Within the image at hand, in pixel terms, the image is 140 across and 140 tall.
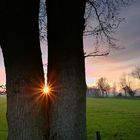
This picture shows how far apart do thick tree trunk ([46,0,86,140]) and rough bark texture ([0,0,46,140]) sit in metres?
0.24

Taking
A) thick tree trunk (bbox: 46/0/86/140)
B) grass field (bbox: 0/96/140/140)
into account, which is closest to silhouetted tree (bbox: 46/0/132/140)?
thick tree trunk (bbox: 46/0/86/140)

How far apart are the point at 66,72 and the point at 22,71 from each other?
2.35 feet

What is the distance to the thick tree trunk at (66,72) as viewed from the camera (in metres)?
6.41

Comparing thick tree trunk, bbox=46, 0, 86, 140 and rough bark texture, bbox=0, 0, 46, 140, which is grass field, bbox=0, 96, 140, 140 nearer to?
thick tree trunk, bbox=46, 0, 86, 140

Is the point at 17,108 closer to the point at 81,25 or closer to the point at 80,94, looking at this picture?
the point at 80,94

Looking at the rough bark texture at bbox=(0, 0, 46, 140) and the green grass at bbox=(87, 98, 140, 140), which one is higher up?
the rough bark texture at bbox=(0, 0, 46, 140)

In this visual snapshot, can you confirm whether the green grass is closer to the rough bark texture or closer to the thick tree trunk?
the thick tree trunk

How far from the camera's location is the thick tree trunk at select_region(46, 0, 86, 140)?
6414 mm

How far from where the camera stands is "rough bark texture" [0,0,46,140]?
20.9ft

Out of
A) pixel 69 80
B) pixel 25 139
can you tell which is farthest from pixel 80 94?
pixel 25 139

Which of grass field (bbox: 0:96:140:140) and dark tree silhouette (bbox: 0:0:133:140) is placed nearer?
dark tree silhouette (bbox: 0:0:133:140)

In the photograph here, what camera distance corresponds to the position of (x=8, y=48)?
6531 millimetres

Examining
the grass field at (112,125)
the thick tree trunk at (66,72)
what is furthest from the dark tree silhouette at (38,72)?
the grass field at (112,125)

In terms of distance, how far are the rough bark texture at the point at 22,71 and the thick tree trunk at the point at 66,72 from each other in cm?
24
